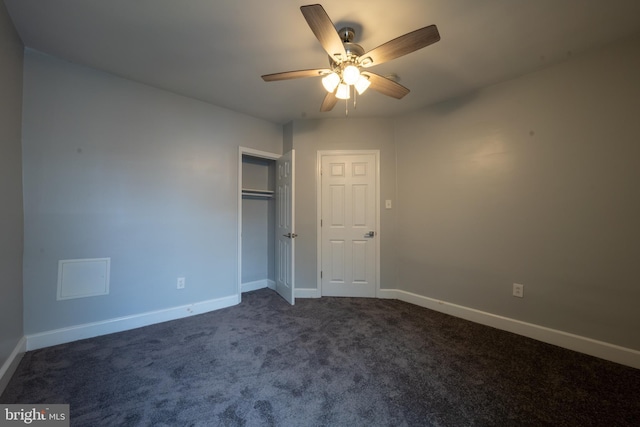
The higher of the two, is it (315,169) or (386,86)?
(386,86)

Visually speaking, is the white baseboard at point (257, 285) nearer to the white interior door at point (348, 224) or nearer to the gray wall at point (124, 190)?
the gray wall at point (124, 190)

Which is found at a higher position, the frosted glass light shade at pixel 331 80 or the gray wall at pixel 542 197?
the frosted glass light shade at pixel 331 80

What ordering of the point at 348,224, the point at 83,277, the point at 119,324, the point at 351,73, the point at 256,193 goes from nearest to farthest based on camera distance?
the point at 351,73 → the point at 83,277 → the point at 119,324 → the point at 348,224 → the point at 256,193

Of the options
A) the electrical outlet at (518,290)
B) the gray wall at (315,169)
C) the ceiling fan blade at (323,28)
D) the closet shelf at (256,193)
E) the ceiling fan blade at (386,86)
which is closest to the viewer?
the ceiling fan blade at (323,28)

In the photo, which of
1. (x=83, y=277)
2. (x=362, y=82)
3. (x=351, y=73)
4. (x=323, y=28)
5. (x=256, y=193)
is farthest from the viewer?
(x=256, y=193)

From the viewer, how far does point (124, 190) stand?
8.25 ft

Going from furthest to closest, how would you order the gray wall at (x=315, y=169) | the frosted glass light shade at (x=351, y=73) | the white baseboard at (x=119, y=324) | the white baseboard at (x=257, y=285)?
the white baseboard at (x=257, y=285) < the gray wall at (x=315, y=169) < the white baseboard at (x=119, y=324) < the frosted glass light shade at (x=351, y=73)

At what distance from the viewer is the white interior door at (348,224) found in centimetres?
353

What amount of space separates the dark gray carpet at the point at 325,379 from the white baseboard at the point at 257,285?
1.17m

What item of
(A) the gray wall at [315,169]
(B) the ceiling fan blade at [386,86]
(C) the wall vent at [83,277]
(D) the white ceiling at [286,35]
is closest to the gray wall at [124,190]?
(C) the wall vent at [83,277]

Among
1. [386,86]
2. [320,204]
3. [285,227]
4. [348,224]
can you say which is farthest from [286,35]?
[348,224]

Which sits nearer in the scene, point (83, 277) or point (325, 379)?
point (325, 379)

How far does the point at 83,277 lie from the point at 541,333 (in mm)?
4329

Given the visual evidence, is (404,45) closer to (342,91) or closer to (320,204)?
(342,91)
